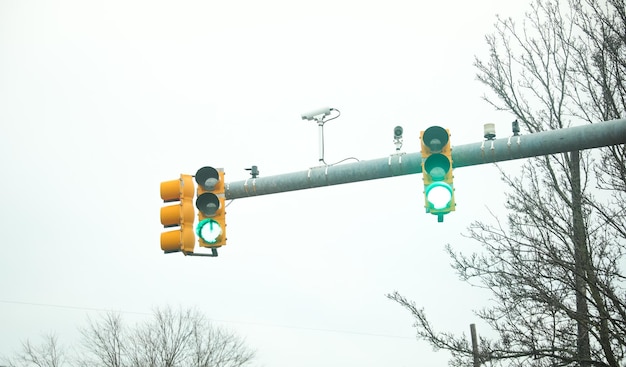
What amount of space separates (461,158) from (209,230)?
2536 mm

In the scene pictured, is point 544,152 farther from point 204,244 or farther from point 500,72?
point 500,72

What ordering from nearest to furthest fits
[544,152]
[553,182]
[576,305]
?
[544,152]
[576,305]
[553,182]

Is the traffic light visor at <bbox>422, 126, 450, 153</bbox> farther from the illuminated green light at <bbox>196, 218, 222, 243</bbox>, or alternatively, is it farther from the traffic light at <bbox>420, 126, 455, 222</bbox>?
the illuminated green light at <bbox>196, 218, 222, 243</bbox>

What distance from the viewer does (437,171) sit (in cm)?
618

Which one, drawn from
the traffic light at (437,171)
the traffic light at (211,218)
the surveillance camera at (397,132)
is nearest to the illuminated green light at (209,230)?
the traffic light at (211,218)

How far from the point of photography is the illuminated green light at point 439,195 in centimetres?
612

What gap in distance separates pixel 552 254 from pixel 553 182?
6.93 feet

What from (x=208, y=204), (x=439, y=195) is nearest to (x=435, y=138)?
(x=439, y=195)

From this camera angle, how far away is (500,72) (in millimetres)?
17828

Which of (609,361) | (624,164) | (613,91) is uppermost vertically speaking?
(613,91)

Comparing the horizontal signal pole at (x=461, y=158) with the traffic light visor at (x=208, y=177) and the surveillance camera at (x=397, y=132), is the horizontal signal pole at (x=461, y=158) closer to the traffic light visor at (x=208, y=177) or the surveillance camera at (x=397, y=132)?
the traffic light visor at (x=208, y=177)

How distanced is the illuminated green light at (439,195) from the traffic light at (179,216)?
240 cm

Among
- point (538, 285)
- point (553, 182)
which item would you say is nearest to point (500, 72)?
point (553, 182)

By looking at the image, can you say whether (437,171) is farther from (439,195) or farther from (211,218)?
(211,218)
